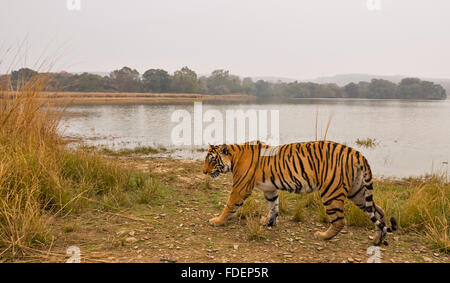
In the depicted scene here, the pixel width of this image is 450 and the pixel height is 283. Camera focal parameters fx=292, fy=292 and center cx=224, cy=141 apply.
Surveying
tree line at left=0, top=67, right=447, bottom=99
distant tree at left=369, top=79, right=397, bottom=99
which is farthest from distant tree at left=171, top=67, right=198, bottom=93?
distant tree at left=369, top=79, right=397, bottom=99

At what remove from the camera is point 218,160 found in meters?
4.46

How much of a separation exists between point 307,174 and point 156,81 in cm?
5457

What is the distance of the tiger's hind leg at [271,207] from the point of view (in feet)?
15.1

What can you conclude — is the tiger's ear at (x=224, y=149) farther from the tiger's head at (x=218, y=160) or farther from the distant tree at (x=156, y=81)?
the distant tree at (x=156, y=81)

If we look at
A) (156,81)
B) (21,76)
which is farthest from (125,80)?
(21,76)

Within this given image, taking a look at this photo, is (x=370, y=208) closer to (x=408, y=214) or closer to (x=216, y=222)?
(x=408, y=214)

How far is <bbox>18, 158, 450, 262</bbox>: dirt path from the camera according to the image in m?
3.72

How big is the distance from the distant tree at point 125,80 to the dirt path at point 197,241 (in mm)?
54027

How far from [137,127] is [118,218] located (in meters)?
16.1

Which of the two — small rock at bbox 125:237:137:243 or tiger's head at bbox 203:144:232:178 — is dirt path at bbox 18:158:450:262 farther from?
tiger's head at bbox 203:144:232:178

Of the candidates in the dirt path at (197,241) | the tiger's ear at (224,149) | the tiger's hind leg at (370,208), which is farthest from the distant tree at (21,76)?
the tiger's hind leg at (370,208)

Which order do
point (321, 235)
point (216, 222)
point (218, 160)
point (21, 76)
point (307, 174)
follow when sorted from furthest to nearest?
point (21, 76)
point (216, 222)
point (218, 160)
point (321, 235)
point (307, 174)
